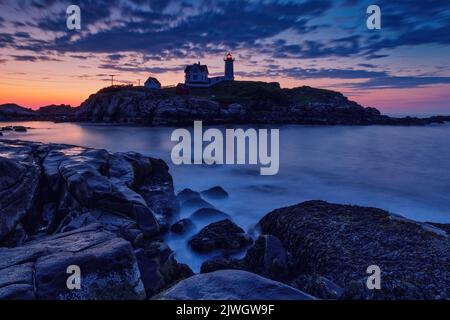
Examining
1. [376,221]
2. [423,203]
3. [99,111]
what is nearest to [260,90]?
[99,111]

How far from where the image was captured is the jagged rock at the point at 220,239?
9.23m

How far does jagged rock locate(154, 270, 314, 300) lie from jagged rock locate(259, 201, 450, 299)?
95.0 inches

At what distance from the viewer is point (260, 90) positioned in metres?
78.0

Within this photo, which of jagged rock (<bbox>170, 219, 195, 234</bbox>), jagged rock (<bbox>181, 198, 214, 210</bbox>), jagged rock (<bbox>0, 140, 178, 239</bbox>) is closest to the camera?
jagged rock (<bbox>0, 140, 178, 239</bbox>)

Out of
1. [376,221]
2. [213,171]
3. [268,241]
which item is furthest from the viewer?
[213,171]

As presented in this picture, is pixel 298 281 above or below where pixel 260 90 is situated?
below

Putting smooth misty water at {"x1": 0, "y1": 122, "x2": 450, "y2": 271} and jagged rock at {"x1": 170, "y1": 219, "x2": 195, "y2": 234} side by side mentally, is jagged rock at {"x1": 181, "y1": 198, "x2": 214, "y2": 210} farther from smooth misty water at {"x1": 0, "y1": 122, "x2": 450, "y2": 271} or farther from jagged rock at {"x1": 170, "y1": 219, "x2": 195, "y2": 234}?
jagged rock at {"x1": 170, "y1": 219, "x2": 195, "y2": 234}

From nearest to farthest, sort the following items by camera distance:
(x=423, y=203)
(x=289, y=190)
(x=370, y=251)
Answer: (x=370, y=251) → (x=423, y=203) → (x=289, y=190)

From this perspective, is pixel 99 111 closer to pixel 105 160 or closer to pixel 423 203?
pixel 105 160

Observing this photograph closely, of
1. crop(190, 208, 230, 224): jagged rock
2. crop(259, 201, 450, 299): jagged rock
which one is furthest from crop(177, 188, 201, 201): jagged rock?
crop(259, 201, 450, 299): jagged rock

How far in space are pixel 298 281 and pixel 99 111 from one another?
7740 cm

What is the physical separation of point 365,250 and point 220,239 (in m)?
4.13

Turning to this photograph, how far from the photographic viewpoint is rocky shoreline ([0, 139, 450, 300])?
4215 mm

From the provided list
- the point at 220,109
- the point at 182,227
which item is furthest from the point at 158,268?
the point at 220,109
